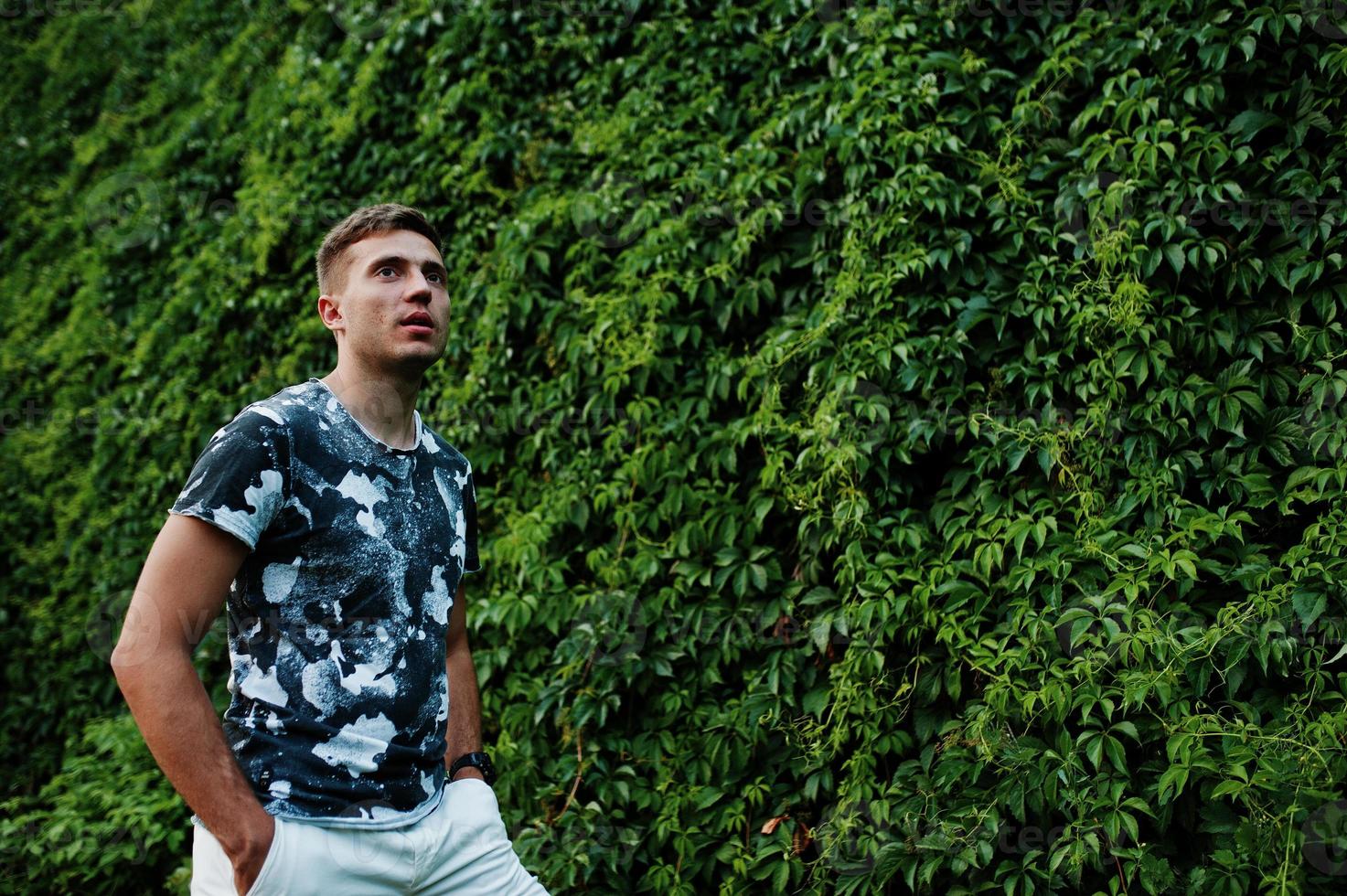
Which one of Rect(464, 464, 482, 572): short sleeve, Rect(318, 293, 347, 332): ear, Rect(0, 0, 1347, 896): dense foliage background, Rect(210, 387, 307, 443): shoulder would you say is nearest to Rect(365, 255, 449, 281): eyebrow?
Rect(318, 293, 347, 332): ear

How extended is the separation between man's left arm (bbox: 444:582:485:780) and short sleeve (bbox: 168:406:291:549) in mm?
601

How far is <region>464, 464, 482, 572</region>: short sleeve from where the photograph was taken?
2.39 m

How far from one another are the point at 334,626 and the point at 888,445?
2022mm

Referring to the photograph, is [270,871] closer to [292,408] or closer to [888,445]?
[292,408]

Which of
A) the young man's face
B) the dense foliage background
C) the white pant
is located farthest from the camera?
the dense foliage background

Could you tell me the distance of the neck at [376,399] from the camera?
7.06ft

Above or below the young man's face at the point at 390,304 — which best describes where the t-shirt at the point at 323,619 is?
below

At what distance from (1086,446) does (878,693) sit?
1.01 meters

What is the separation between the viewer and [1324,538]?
274 cm

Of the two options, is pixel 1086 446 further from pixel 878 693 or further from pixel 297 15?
pixel 297 15

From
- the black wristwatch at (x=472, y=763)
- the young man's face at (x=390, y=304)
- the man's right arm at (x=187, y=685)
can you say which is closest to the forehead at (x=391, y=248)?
the young man's face at (x=390, y=304)

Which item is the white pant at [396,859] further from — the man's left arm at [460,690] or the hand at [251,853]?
the man's left arm at [460,690]

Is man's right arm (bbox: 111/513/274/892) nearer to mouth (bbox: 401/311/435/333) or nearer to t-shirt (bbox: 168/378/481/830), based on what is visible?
t-shirt (bbox: 168/378/481/830)

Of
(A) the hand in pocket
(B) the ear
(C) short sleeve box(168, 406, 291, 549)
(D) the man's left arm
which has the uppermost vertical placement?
(B) the ear
